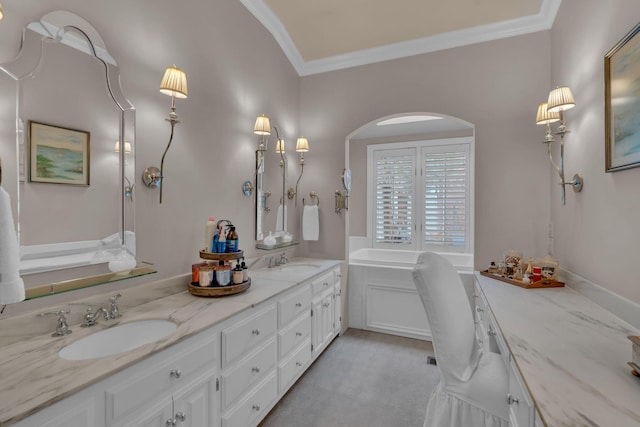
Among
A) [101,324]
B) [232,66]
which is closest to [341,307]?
[101,324]

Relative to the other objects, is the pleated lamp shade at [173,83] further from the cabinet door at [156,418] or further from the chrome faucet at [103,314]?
the cabinet door at [156,418]

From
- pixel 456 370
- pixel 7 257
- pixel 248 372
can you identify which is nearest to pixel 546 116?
pixel 456 370

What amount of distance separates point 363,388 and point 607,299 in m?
1.63

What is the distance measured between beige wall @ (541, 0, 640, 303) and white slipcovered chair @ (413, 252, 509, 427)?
0.70 metres

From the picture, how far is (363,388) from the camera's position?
7.59 feet

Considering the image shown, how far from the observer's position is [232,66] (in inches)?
93.4

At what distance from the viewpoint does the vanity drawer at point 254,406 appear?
1566mm

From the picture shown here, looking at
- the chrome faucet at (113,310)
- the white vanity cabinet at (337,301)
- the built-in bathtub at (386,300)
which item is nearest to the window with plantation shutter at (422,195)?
the built-in bathtub at (386,300)

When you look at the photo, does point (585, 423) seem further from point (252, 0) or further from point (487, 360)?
point (252, 0)

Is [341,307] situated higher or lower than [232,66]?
lower

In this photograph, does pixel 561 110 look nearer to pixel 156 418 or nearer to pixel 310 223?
pixel 310 223

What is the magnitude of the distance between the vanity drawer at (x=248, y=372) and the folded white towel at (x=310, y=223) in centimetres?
140

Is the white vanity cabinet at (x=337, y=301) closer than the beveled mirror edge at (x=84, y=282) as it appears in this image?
No

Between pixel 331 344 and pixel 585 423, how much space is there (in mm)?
2504
